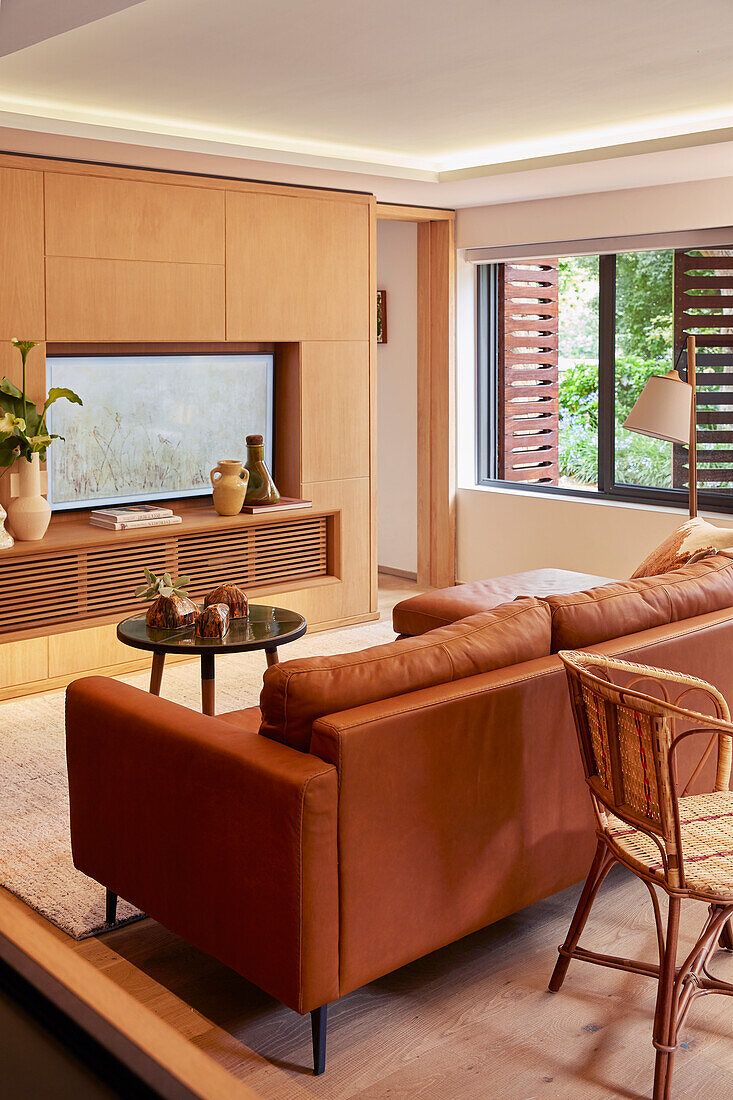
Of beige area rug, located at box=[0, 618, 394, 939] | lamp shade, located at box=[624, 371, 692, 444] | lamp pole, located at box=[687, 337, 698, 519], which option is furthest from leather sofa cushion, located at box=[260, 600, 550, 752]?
lamp pole, located at box=[687, 337, 698, 519]

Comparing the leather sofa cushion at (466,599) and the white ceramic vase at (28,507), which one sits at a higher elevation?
the white ceramic vase at (28,507)

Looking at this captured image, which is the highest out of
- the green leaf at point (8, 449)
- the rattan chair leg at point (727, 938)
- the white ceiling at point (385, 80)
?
the white ceiling at point (385, 80)

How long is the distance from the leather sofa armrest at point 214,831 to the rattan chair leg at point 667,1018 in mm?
654

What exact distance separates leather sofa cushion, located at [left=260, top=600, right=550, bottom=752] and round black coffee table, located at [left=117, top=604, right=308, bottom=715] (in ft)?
3.32

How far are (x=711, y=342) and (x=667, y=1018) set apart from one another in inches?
172

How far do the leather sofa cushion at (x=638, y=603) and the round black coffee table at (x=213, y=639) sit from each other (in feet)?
3.59

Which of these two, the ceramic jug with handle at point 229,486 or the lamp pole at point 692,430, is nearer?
the lamp pole at point 692,430

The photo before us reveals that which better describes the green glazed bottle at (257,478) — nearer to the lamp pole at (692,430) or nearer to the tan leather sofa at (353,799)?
the lamp pole at (692,430)

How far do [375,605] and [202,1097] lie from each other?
5.69 metres

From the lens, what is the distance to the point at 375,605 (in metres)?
6.24

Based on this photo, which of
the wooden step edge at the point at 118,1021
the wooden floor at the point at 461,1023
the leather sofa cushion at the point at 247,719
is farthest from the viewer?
the leather sofa cushion at the point at 247,719

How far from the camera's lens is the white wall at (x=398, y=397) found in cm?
711

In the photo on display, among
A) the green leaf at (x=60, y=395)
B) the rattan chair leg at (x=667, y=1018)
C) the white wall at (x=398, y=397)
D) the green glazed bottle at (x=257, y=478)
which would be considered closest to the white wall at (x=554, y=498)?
the white wall at (x=398, y=397)

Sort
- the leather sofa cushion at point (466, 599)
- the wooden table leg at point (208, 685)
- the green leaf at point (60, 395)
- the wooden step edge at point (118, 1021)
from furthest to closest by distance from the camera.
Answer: the green leaf at point (60, 395)
the leather sofa cushion at point (466, 599)
the wooden table leg at point (208, 685)
the wooden step edge at point (118, 1021)
